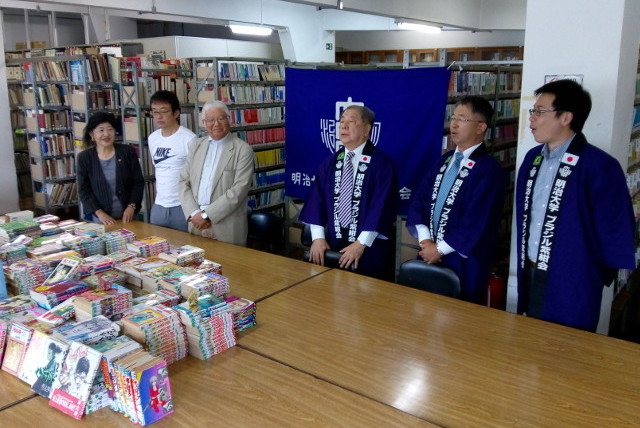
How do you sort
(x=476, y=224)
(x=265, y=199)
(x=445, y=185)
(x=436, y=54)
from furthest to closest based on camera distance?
(x=436, y=54)
(x=265, y=199)
(x=445, y=185)
(x=476, y=224)

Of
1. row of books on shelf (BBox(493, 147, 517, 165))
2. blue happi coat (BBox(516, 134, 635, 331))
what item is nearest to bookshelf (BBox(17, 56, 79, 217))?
row of books on shelf (BBox(493, 147, 517, 165))

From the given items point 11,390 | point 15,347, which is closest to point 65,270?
point 15,347

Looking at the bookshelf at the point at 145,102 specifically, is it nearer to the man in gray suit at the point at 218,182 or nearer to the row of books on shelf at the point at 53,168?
the row of books on shelf at the point at 53,168

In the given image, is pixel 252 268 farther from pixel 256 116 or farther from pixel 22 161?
pixel 22 161

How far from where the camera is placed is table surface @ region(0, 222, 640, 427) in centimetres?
158

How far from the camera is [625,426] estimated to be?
1529mm

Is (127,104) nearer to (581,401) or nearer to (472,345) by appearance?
(472,345)

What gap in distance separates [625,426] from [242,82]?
581 cm

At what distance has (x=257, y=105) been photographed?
22.3 feet

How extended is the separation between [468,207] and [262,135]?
4.30 m

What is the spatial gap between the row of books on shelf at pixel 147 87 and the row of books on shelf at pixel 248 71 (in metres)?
0.44

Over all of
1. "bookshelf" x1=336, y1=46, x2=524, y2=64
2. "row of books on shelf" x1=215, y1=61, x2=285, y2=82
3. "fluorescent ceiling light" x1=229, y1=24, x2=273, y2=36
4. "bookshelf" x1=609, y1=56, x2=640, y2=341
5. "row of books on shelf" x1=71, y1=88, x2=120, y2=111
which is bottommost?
"bookshelf" x1=609, y1=56, x2=640, y2=341

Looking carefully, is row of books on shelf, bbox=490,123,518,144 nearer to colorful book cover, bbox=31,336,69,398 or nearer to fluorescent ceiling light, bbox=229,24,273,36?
colorful book cover, bbox=31,336,69,398

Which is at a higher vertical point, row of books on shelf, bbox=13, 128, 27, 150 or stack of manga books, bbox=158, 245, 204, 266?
row of books on shelf, bbox=13, 128, 27, 150
